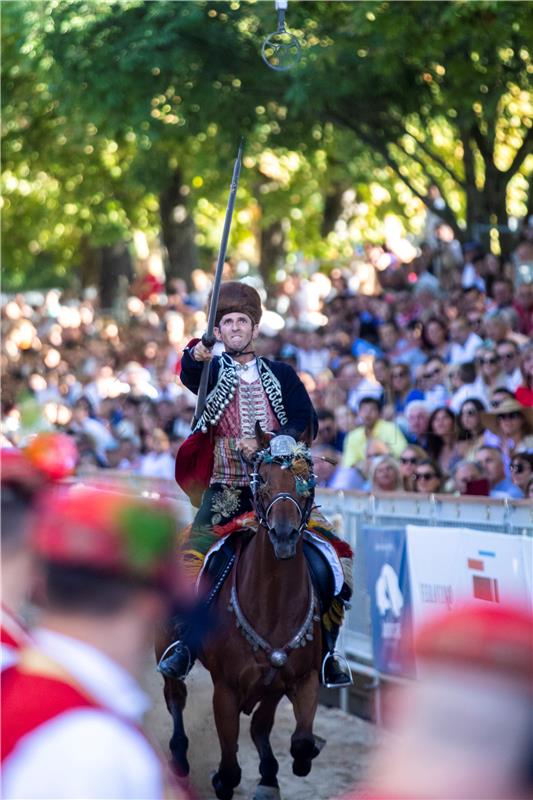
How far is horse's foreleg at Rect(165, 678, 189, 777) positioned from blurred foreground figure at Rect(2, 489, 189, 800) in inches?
237

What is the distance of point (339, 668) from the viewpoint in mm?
8602

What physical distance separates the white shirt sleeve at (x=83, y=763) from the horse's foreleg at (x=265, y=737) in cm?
552

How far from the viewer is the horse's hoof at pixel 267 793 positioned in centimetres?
855

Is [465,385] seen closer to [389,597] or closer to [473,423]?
[473,423]

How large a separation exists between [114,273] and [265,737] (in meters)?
27.6

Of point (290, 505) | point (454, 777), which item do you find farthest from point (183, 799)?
point (290, 505)

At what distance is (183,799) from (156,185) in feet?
73.0

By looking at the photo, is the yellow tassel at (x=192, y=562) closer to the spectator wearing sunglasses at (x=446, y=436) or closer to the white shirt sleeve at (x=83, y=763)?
the spectator wearing sunglasses at (x=446, y=436)

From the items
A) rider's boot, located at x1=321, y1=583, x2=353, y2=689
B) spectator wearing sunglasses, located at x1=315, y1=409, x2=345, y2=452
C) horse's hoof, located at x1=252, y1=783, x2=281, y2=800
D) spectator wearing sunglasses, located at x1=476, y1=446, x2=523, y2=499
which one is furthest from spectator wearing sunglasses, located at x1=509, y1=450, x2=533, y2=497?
spectator wearing sunglasses, located at x1=315, y1=409, x2=345, y2=452

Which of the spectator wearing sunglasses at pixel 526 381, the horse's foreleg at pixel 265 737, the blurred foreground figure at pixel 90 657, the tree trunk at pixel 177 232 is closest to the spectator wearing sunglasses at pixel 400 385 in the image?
the spectator wearing sunglasses at pixel 526 381

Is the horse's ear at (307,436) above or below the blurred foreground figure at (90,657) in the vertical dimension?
below

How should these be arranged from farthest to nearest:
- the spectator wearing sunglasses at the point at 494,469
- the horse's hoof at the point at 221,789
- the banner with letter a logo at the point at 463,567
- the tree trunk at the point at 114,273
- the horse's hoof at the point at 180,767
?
the tree trunk at the point at 114,273 → the spectator wearing sunglasses at the point at 494,469 → the horse's hoof at the point at 180,767 → the banner with letter a logo at the point at 463,567 → the horse's hoof at the point at 221,789

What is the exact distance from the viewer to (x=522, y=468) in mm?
10984

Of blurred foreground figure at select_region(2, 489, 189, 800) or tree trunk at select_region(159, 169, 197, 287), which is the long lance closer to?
blurred foreground figure at select_region(2, 489, 189, 800)
